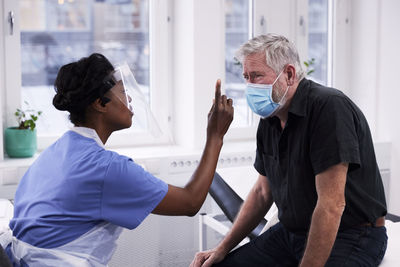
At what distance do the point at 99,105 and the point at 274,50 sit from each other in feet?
1.90

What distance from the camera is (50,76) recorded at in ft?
10.6

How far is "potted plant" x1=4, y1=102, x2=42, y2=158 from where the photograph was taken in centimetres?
298

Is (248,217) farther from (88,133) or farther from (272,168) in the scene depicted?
(88,133)

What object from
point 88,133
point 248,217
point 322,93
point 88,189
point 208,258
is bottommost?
point 208,258

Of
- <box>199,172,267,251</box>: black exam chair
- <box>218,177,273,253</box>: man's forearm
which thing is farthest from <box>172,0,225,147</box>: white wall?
<box>218,177,273,253</box>: man's forearm

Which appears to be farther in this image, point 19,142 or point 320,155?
point 19,142

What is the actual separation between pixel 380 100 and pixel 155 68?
4.98ft

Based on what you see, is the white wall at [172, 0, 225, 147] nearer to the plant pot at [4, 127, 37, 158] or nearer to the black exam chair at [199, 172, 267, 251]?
the black exam chair at [199, 172, 267, 251]

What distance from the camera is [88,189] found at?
151 centimetres

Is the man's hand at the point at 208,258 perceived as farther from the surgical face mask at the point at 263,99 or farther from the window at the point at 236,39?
the window at the point at 236,39

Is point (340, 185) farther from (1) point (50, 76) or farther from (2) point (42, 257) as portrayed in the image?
(1) point (50, 76)

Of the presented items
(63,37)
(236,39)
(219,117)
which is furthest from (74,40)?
(219,117)

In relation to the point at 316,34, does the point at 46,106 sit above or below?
below

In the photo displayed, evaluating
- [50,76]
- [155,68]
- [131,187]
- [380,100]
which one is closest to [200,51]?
[155,68]
